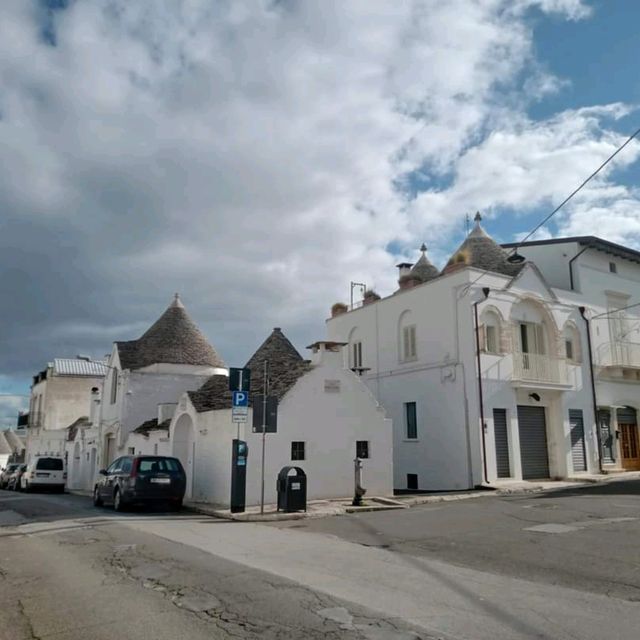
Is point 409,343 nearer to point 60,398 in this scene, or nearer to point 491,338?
point 491,338

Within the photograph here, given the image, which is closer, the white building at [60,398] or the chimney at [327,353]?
the chimney at [327,353]

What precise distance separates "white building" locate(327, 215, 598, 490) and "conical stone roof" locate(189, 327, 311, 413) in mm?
5820

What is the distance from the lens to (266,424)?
679 inches

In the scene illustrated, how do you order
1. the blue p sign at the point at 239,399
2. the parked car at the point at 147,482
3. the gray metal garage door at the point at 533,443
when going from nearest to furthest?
the blue p sign at the point at 239,399 < the parked car at the point at 147,482 < the gray metal garage door at the point at 533,443

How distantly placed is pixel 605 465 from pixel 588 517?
15872 millimetres

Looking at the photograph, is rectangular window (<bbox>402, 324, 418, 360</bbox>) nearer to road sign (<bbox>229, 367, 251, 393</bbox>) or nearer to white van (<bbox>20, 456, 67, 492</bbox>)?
road sign (<bbox>229, 367, 251, 393</bbox>)

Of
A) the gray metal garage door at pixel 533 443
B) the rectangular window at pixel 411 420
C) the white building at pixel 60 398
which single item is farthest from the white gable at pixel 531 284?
the white building at pixel 60 398

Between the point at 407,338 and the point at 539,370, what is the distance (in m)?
5.45

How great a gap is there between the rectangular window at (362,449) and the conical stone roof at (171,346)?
46.8ft

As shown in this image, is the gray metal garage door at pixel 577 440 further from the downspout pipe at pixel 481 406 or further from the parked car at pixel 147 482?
the parked car at pixel 147 482

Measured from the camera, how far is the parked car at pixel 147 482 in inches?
723

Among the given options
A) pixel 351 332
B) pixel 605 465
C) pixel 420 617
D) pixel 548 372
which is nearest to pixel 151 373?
pixel 351 332

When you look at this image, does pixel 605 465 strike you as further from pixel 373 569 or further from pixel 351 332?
pixel 373 569

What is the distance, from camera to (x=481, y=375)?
2408 cm
